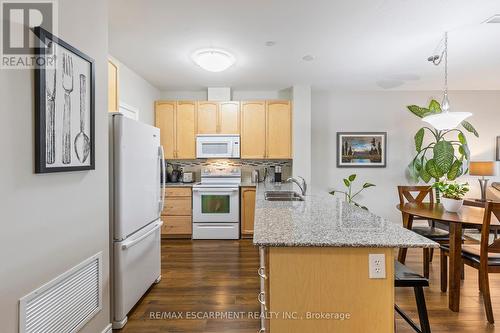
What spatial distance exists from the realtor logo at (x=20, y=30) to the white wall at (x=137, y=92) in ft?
6.81

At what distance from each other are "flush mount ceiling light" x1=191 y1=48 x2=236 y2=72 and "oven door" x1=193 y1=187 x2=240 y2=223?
2011 millimetres

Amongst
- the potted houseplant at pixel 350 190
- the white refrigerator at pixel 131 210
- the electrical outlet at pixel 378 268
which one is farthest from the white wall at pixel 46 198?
the potted houseplant at pixel 350 190

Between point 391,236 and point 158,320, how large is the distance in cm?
192

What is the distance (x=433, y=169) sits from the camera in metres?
4.33

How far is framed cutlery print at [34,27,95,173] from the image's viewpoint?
1.32 metres

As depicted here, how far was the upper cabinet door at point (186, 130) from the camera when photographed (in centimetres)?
484

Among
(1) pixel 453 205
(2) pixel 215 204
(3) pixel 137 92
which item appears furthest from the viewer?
(2) pixel 215 204

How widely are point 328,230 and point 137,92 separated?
146 inches

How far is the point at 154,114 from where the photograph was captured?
191 inches

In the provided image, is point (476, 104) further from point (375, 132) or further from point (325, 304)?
point (325, 304)

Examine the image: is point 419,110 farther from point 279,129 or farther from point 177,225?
point 177,225

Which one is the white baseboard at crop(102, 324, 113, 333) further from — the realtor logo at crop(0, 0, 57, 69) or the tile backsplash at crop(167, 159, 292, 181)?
the tile backsplash at crop(167, 159, 292, 181)

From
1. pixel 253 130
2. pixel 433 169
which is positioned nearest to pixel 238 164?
pixel 253 130

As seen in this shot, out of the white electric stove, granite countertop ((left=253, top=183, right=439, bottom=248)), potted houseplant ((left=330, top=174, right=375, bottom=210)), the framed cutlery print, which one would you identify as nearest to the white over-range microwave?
the white electric stove
